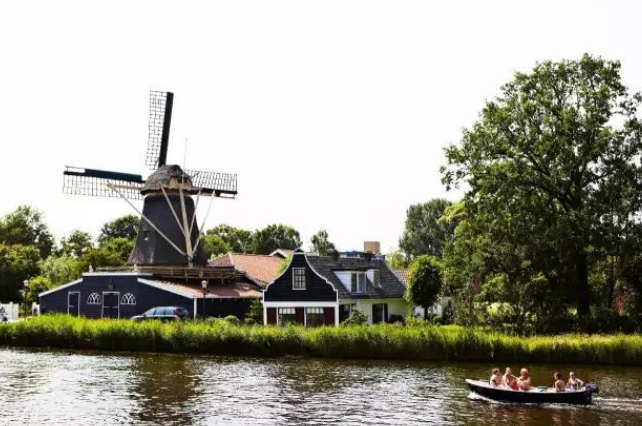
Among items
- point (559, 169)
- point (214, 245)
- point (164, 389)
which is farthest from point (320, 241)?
point (164, 389)

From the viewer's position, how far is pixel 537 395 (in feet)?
90.5

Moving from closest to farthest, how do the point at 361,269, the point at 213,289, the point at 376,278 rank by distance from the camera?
the point at 361,269
the point at 376,278
the point at 213,289

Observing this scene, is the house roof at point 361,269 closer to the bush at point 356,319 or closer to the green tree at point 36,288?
the bush at point 356,319

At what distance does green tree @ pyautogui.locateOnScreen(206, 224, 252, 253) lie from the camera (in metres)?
122

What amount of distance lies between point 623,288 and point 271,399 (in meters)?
26.3

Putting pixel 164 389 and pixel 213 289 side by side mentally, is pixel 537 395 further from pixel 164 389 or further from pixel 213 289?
pixel 213 289

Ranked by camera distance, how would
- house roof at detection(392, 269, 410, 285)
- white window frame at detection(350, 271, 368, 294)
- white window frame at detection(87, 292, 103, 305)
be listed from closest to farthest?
white window frame at detection(350, 271, 368, 294), white window frame at detection(87, 292, 103, 305), house roof at detection(392, 269, 410, 285)

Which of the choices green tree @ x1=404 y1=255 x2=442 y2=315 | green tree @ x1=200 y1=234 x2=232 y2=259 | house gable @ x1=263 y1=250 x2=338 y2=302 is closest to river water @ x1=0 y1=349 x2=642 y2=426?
house gable @ x1=263 y1=250 x2=338 y2=302

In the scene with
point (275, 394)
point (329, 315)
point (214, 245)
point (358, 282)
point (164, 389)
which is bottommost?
point (275, 394)

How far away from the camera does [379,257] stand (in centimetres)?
6072

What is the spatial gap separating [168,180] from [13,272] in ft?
97.8

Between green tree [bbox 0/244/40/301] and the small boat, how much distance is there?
6536 cm

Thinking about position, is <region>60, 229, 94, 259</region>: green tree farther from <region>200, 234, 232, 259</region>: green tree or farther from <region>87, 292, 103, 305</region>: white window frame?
<region>87, 292, 103, 305</region>: white window frame

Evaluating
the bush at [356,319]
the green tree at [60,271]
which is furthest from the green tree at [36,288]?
the bush at [356,319]
